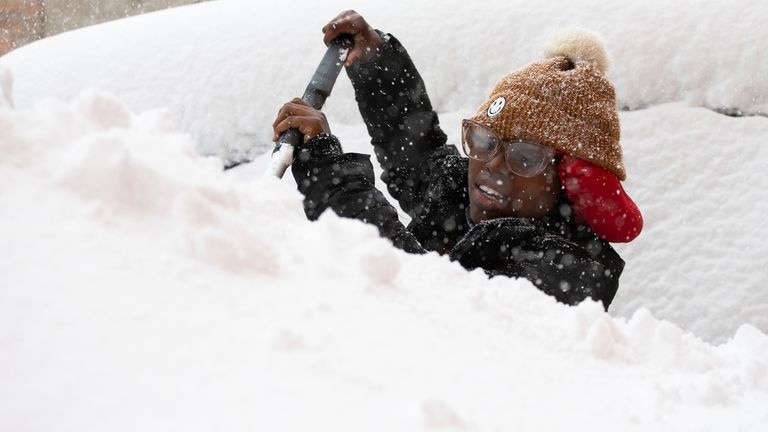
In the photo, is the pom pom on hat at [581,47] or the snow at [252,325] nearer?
the snow at [252,325]

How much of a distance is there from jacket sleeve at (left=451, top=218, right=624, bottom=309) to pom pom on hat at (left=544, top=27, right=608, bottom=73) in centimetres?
45

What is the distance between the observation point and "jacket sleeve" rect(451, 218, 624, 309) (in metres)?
1.65

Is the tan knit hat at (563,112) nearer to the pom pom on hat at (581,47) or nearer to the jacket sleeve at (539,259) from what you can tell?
the pom pom on hat at (581,47)

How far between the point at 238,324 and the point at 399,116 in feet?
5.20

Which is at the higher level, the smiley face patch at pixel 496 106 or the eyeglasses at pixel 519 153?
the smiley face patch at pixel 496 106

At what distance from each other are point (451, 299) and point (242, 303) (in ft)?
0.96

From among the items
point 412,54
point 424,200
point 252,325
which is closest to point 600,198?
point 424,200

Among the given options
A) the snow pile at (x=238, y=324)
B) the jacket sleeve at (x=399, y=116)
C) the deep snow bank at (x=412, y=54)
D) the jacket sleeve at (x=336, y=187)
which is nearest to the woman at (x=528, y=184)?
the jacket sleeve at (x=336, y=187)

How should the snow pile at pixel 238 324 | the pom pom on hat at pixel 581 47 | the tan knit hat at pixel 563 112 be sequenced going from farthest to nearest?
the pom pom on hat at pixel 581 47
the tan knit hat at pixel 563 112
the snow pile at pixel 238 324

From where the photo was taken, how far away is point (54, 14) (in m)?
9.62

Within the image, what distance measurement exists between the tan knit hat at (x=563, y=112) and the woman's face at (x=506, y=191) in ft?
0.26

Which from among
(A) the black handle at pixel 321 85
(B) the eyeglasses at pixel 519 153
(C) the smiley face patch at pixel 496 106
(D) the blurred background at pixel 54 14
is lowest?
(D) the blurred background at pixel 54 14

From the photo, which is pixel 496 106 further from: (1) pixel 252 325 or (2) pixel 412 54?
(1) pixel 252 325

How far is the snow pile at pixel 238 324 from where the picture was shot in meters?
0.52
